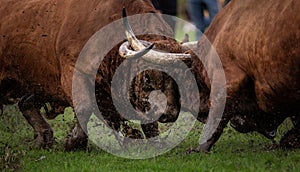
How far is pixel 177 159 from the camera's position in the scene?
8.12m

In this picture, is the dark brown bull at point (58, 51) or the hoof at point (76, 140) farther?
the hoof at point (76, 140)

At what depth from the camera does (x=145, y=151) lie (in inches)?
339

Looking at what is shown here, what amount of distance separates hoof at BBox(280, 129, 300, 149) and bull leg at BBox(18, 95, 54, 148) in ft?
8.87

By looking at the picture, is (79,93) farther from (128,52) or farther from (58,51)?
(128,52)

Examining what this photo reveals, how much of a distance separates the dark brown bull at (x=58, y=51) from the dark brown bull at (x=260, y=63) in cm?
64

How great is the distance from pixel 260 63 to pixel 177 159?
1.28 metres

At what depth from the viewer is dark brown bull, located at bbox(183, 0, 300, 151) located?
724 cm

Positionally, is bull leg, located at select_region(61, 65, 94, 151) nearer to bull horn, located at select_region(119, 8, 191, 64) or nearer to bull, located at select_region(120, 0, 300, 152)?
bull horn, located at select_region(119, 8, 191, 64)

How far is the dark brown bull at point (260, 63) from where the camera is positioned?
7.24 metres

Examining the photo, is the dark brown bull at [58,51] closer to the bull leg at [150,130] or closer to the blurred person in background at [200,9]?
the bull leg at [150,130]

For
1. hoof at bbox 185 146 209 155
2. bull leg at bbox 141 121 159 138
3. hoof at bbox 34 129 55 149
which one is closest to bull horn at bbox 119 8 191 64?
hoof at bbox 185 146 209 155

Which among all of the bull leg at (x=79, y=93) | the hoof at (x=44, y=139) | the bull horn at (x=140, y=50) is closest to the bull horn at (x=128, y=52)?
the bull horn at (x=140, y=50)

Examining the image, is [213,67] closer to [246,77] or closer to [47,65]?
[246,77]

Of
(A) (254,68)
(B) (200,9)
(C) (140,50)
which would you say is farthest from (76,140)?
(B) (200,9)
